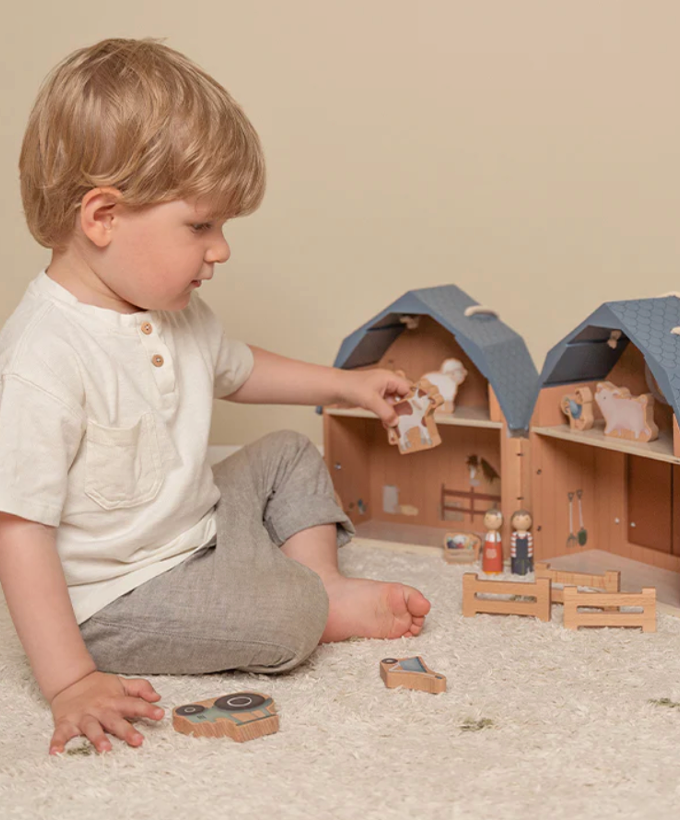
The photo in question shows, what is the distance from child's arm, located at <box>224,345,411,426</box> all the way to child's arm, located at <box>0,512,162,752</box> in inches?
16.6

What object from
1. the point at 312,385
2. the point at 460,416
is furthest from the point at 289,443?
the point at 460,416

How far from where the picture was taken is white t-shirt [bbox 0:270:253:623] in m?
0.95

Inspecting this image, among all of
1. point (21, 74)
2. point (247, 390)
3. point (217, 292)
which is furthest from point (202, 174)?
point (21, 74)

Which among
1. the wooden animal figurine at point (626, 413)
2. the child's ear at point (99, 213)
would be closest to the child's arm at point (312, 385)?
the wooden animal figurine at point (626, 413)

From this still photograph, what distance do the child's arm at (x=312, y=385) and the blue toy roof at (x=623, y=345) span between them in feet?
0.66

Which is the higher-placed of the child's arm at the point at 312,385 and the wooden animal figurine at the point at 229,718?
the child's arm at the point at 312,385

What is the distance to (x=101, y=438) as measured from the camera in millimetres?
1014

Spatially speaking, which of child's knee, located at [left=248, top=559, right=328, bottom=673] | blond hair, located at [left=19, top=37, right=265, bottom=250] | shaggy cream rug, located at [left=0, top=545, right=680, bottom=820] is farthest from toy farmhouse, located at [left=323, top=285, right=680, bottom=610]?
blond hair, located at [left=19, top=37, right=265, bottom=250]

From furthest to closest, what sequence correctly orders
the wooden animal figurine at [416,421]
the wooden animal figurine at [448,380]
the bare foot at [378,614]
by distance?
the wooden animal figurine at [448,380] → the wooden animal figurine at [416,421] → the bare foot at [378,614]

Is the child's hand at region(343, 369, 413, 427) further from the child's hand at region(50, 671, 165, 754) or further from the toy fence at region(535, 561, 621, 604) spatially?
the child's hand at region(50, 671, 165, 754)

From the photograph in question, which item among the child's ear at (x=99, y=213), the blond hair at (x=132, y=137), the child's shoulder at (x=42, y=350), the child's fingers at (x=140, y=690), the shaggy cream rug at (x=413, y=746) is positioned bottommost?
the shaggy cream rug at (x=413, y=746)

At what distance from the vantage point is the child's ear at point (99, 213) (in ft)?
3.22

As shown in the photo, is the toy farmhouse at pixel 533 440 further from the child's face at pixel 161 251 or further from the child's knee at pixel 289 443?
the child's face at pixel 161 251

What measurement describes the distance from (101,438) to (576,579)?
60cm
